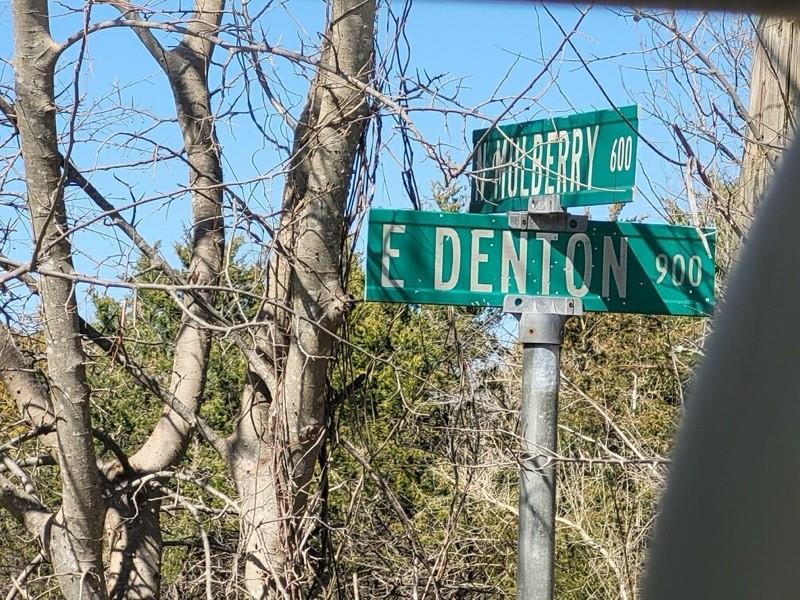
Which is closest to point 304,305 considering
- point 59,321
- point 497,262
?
point 59,321

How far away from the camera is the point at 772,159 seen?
3.46m

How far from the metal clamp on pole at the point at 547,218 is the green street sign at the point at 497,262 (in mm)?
16

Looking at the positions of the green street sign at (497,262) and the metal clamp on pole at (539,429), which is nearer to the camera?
the metal clamp on pole at (539,429)

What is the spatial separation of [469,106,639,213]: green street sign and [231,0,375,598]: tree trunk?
41.0 inches

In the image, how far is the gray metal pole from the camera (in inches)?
105

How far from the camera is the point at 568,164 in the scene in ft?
9.93

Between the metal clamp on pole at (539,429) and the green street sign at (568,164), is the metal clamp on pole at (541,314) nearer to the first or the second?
the metal clamp on pole at (539,429)

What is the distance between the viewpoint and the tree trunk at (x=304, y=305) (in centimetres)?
416


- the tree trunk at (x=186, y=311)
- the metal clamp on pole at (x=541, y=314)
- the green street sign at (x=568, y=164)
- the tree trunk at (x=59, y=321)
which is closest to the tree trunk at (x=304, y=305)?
the tree trunk at (x=186, y=311)

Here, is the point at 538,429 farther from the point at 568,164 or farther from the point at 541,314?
the point at 568,164

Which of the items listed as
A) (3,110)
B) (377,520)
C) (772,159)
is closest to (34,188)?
(3,110)

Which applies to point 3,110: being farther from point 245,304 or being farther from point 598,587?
point 598,587

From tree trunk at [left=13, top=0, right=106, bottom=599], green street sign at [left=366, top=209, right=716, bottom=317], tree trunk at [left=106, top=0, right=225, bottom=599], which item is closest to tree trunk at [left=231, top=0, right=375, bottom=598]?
tree trunk at [left=106, top=0, right=225, bottom=599]

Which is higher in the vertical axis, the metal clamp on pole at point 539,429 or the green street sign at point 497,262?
the green street sign at point 497,262
